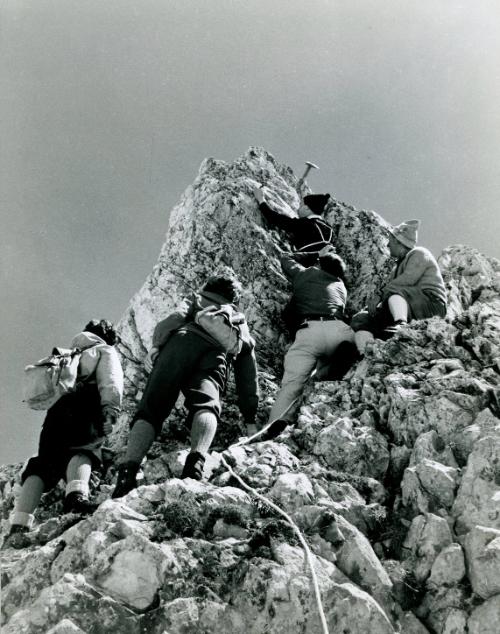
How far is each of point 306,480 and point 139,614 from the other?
2854 mm

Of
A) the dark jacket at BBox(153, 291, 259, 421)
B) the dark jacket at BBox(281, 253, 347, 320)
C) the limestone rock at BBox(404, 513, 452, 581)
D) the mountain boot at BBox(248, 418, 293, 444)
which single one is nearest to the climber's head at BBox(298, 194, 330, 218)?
the dark jacket at BBox(281, 253, 347, 320)

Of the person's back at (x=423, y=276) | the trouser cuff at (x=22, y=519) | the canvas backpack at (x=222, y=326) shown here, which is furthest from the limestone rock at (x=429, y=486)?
the person's back at (x=423, y=276)

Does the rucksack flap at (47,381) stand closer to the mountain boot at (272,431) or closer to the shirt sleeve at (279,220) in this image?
the mountain boot at (272,431)

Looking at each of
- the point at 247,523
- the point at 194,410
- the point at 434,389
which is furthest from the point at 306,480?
the point at 434,389

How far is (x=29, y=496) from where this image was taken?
865 cm

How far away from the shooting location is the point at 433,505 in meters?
7.88

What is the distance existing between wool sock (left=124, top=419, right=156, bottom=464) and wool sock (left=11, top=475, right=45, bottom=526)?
3.94 ft

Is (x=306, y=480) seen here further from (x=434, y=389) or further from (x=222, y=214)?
(x=222, y=214)

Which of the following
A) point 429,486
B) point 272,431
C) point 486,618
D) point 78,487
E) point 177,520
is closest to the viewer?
point 486,618

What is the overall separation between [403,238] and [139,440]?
23.3ft

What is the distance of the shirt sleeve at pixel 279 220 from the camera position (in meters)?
15.8

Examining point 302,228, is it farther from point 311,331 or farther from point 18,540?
point 18,540

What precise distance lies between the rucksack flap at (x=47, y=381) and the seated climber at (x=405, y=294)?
16.8ft

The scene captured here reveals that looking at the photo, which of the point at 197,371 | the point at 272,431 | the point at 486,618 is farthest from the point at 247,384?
the point at 486,618
